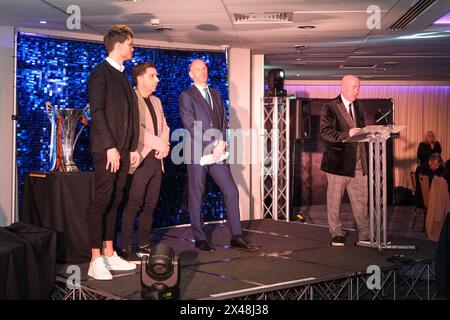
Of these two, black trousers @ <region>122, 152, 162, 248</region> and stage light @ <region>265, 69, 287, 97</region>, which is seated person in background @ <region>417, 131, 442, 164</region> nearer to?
stage light @ <region>265, 69, 287, 97</region>

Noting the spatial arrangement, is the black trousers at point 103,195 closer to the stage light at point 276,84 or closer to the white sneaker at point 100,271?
the white sneaker at point 100,271

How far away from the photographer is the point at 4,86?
7.25 meters

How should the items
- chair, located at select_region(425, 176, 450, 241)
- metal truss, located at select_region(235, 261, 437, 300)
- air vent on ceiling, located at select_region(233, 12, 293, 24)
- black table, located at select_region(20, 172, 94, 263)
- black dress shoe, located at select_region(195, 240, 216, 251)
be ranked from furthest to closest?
chair, located at select_region(425, 176, 450, 241) < air vent on ceiling, located at select_region(233, 12, 293, 24) < black dress shoe, located at select_region(195, 240, 216, 251) < black table, located at select_region(20, 172, 94, 263) < metal truss, located at select_region(235, 261, 437, 300)

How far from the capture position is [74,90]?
7.58 m

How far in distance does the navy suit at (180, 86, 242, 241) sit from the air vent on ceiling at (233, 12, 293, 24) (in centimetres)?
136

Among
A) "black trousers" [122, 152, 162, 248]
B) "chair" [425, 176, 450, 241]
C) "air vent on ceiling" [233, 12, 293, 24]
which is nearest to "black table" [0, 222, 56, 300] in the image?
"black trousers" [122, 152, 162, 248]

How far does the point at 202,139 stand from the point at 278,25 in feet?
7.38

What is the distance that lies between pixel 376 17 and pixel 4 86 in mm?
4025

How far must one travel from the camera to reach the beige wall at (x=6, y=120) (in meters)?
7.23

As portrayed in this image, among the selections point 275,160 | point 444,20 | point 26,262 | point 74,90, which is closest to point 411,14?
point 444,20

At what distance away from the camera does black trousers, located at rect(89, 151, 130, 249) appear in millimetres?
4523

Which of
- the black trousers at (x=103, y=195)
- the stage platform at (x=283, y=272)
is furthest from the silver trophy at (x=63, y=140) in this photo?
the black trousers at (x=103, y=195)

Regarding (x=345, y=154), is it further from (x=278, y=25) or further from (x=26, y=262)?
(x=26, y=262)
